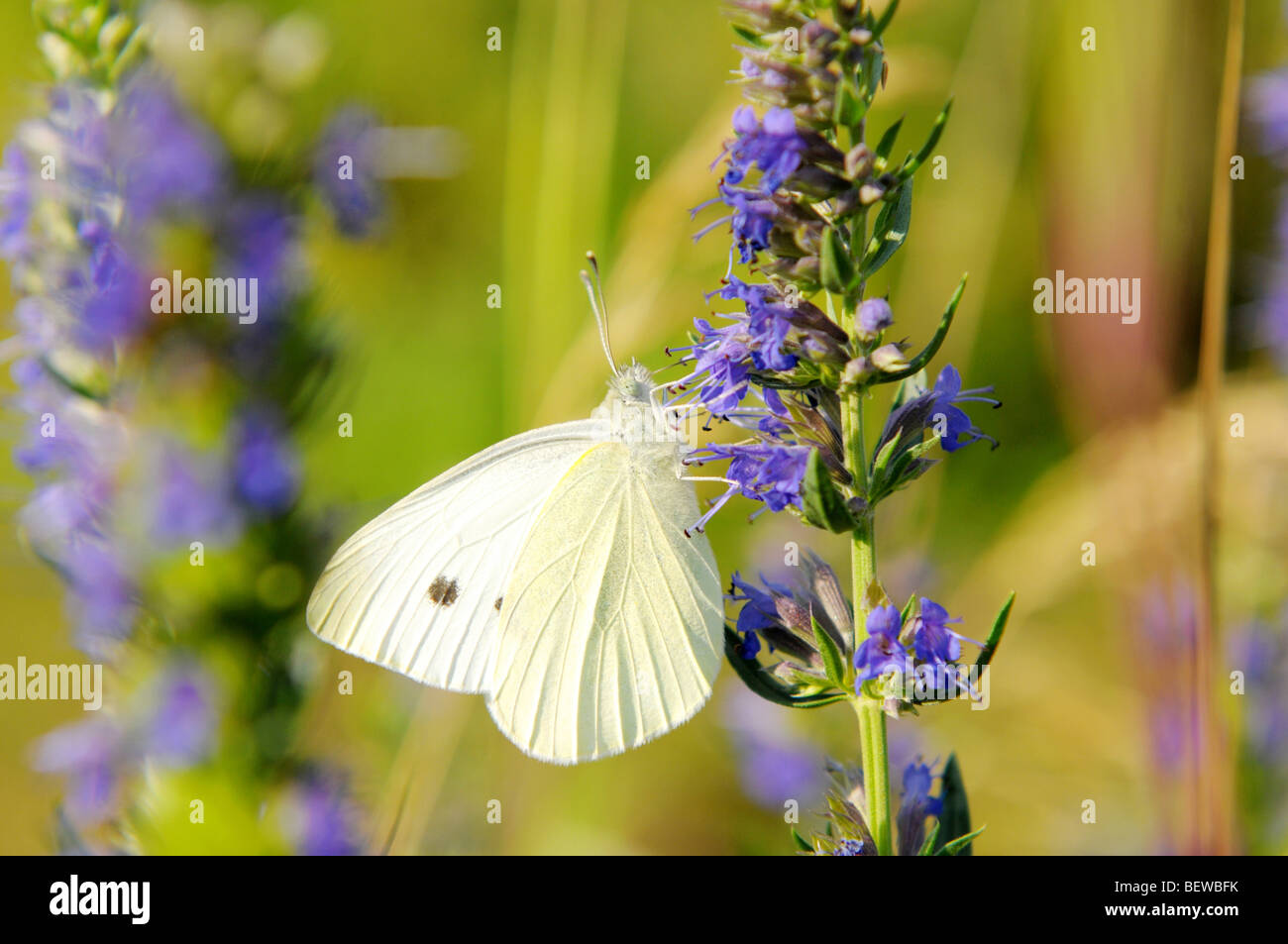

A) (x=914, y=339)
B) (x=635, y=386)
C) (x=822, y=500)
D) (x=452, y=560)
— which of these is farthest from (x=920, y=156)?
(x=914, y=339)

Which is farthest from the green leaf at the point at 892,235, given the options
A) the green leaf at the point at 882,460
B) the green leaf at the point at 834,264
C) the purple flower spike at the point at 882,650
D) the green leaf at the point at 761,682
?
the green leaf at the point at 761,682

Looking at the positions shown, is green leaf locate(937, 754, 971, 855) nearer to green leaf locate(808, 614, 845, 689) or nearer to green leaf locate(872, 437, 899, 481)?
green leaf locate(808, 614, 845, 689)

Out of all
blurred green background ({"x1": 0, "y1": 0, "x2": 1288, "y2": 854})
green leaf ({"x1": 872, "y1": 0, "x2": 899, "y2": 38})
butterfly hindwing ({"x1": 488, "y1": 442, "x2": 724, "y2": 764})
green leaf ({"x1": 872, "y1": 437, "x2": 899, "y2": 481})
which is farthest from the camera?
blurred green background ({"x1": 0, "y1": 0, "x2": 1288, "y2": 854})

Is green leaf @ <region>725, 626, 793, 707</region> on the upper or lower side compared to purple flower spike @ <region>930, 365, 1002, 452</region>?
lower

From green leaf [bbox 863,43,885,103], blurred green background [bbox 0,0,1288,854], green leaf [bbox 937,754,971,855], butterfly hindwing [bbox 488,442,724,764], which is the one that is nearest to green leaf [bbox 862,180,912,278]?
green leaf [bbox 863,43,885,103]

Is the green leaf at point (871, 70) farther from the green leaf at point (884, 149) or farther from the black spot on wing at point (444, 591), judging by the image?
the black spot on wing at point (444, 591)

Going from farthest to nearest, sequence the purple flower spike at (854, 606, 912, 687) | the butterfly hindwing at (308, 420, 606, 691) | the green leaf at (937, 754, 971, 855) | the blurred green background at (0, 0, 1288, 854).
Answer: the blurred green background at (0, 0, 1288, 854), the butterfly hindwing at (308, 420, 606, 691), the green leaf at (937, 754, 971, 855), the purple flower spike at (854, 606, 912, 687)
